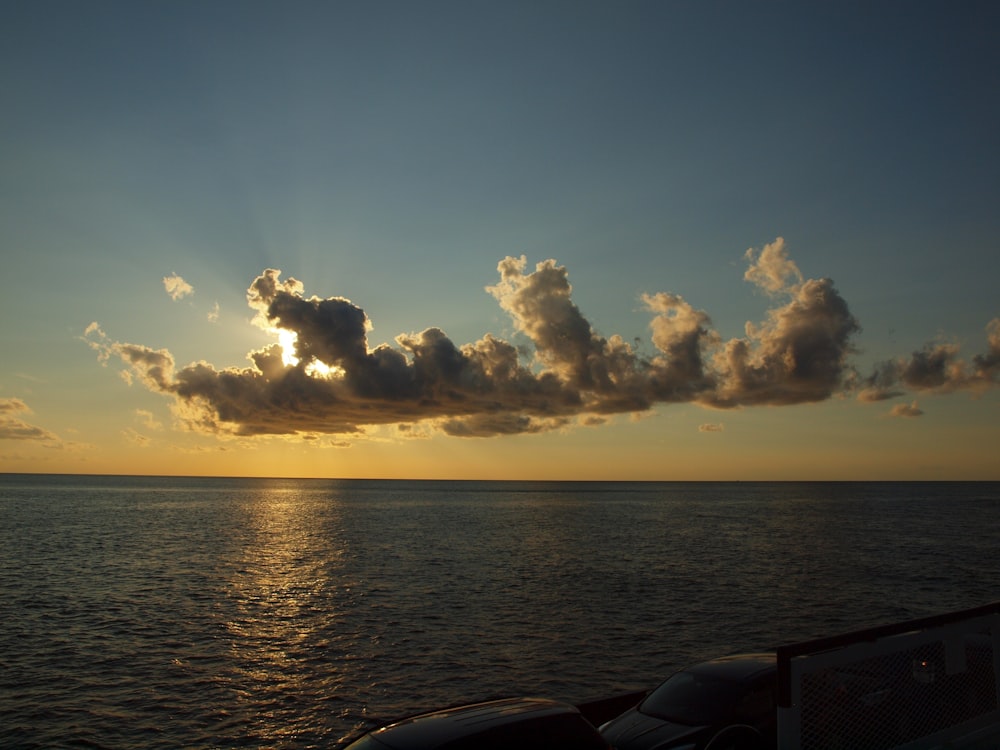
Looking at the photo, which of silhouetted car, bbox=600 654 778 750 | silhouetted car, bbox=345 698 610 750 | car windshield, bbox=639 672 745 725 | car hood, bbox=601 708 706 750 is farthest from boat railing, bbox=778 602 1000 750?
car hood, bbox=601 708 706 750

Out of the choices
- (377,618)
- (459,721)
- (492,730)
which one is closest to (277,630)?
(377,618)

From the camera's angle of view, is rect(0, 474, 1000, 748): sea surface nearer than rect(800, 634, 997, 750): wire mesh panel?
No

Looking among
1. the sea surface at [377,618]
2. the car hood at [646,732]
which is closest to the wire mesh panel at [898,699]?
the car hood at [646,732]

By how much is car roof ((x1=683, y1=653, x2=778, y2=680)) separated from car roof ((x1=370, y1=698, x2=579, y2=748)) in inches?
164

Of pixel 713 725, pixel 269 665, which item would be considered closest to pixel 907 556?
pixel 269 665

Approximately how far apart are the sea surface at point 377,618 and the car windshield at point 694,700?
37.4ft

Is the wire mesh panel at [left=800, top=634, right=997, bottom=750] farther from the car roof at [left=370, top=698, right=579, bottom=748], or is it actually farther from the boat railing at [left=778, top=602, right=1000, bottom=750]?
the car roof at [left=370, top=698, right=579, bottom=748]

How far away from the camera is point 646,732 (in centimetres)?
1091

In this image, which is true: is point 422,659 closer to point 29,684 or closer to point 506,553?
point 29,684

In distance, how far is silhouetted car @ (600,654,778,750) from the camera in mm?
10562

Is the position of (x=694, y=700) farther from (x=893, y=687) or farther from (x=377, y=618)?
(x=377, y=618)

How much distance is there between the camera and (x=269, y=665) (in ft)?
89.4

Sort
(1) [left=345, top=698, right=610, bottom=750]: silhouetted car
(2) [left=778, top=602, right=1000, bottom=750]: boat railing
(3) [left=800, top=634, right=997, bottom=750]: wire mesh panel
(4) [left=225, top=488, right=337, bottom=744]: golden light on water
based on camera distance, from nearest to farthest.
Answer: (2) [left=778, top=602, right=1000, bottom=750]: boat railing
(1) [left=345, top=698, right=610, bottom=750]: silhouetted car
(3) [left=800, top=634, right=997, bottom=750]: wire mesh panel
(4) [left=225, top=488, right=337, bottom=744]: golden light on water

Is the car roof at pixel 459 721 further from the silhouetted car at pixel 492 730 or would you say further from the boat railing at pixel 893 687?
the boat railing at pixel 893 687
